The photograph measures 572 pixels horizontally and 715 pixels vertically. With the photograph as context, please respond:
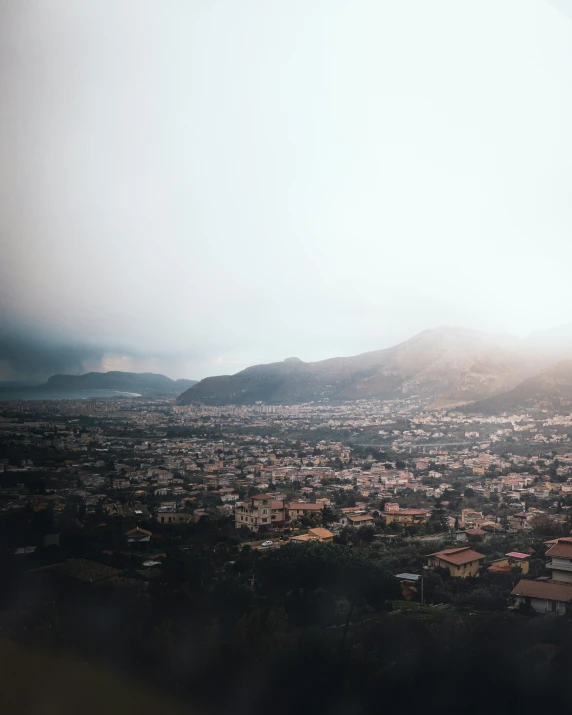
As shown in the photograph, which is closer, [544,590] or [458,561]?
[544,590]

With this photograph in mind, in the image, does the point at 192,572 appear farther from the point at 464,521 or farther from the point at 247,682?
the point at 464,521

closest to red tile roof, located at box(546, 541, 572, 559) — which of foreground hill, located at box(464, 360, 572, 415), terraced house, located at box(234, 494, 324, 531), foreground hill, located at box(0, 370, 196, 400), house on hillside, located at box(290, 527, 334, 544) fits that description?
house on hillside, located at box(290, 527, 334, 544)

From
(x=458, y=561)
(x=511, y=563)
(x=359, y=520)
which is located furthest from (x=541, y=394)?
(x=458, y=561)

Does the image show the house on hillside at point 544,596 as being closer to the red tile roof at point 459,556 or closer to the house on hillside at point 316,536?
the red tile roof at point 459,556

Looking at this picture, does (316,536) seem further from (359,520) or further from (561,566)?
(561,566)

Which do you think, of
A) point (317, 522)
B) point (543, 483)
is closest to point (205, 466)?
point (317, 522)
